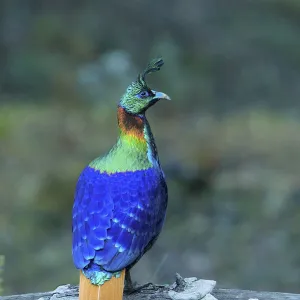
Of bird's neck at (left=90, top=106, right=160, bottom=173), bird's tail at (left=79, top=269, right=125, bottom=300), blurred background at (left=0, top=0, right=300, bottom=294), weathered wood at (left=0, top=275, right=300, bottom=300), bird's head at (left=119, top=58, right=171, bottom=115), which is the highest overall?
blurred background at (left=0, top=0, right=300, bottom=294)

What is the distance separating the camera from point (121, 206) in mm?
2016

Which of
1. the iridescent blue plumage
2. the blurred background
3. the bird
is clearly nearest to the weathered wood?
the bird

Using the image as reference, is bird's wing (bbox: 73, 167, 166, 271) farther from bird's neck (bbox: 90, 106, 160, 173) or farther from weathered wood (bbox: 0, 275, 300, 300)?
weathered wood (bbox: 0, 275, 300, 300)

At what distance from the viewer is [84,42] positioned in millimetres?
6484

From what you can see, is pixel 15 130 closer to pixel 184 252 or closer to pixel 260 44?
pixel 184 252

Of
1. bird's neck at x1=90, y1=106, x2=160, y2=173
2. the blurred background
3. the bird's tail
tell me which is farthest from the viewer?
the blurred background

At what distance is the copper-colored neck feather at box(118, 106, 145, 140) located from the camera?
212 cm

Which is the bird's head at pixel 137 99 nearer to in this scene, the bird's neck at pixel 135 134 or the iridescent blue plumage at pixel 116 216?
Result: the bird's neck at pixel 135 134

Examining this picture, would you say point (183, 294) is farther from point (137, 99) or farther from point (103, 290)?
point (137, 99)

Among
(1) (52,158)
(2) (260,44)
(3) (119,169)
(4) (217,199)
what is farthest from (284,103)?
(3) (119,169)

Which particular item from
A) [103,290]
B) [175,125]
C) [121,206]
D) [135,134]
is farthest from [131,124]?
[175,125]

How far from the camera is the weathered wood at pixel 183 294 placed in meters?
2.18

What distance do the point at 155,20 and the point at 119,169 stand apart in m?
4.53

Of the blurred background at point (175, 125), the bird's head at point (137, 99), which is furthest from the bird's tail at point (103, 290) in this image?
the blurred background at point (175, 125)
